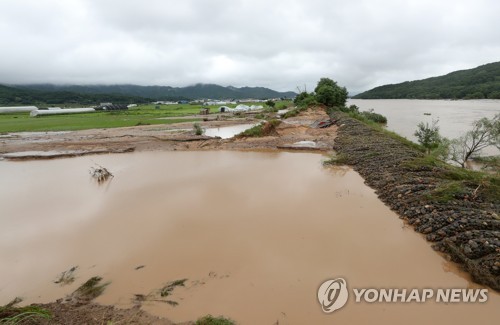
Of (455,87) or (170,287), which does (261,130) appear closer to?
(170,287)

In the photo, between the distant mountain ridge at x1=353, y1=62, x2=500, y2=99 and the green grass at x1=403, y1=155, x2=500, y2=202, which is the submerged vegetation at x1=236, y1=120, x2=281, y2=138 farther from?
the distant mountain ridge at x1=353, y1=62, x2=500, y2=99

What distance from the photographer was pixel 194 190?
1128 centimetres

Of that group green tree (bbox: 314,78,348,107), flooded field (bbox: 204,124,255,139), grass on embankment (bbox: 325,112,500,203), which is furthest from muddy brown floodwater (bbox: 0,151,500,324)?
green tree (bbox: 314,78,348,107)

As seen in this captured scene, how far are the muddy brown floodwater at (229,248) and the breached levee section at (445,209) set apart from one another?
366 millimetres

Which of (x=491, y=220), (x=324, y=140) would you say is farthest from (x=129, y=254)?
(x=324, y=140)

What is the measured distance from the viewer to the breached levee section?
5.49m

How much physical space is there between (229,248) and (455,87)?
426 feet

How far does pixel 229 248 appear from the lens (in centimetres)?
677

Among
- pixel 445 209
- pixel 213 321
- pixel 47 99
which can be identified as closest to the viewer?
pixel 213 321

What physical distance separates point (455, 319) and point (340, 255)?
229cm

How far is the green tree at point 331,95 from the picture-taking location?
49812mm

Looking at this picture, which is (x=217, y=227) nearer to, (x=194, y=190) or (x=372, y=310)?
(x=194, y=190)

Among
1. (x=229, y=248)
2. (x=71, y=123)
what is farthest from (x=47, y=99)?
(x=229, y=248)

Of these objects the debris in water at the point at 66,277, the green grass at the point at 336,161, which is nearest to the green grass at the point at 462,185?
the green grass at the point at 336,161
